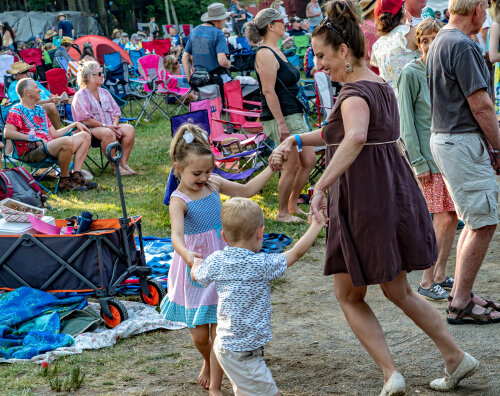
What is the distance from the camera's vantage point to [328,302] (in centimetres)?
465

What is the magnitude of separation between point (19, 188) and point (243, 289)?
4403 millimetres

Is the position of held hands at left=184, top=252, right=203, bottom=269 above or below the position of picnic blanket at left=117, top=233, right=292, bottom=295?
above

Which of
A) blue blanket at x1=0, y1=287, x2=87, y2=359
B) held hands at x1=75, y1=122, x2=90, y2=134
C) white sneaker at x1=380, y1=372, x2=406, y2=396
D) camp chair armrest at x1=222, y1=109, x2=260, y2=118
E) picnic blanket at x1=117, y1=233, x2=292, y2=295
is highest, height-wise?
held hands at x1=75, y1=122, x2=90, y2=134

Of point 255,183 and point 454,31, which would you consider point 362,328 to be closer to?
point 255,183

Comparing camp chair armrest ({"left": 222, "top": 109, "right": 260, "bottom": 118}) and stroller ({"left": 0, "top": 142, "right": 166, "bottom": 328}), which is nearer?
stroller ({"left": 0, "top": 142, "right": 166, "bottom": 328})

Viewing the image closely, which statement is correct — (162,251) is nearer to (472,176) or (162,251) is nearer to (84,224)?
(84,224)

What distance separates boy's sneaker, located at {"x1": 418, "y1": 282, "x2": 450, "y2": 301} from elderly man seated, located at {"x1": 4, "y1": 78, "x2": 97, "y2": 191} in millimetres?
4909

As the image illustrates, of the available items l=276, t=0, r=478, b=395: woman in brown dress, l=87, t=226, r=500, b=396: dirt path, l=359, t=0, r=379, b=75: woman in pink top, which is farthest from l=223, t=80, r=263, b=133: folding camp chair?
l=276, t=0, r=478, b=395: woman in brown dress

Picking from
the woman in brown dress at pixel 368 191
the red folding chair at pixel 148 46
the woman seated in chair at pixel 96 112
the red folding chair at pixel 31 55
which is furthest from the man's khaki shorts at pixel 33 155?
the red folding chair at pixel 148 46

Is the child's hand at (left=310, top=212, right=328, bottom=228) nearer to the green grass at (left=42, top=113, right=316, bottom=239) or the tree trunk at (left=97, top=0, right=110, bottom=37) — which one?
the green grass at (left=42, top=113, right=316, bottom=239)

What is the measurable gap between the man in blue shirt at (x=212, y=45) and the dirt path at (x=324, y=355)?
5959 mm

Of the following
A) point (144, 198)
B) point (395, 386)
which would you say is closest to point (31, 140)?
point (144, 198)

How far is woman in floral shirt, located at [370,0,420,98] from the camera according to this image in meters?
4.96

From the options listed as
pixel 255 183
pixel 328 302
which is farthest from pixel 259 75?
pixel 255 183
